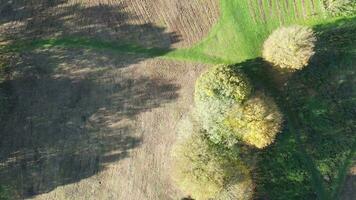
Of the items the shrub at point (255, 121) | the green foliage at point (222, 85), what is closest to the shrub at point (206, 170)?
the shrub at point (255, 121)

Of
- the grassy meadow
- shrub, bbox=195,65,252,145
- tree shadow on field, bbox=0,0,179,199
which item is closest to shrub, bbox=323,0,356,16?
the grassy meadow

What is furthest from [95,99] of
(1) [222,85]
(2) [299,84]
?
(2) [299,84]

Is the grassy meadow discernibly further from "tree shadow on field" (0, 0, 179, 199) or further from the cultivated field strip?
"tree shadow on field" (0, 0, 179, 199)

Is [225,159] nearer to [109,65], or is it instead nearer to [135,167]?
[135,167]

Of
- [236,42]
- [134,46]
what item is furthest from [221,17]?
[134,46]

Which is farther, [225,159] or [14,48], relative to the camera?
[14,48]
